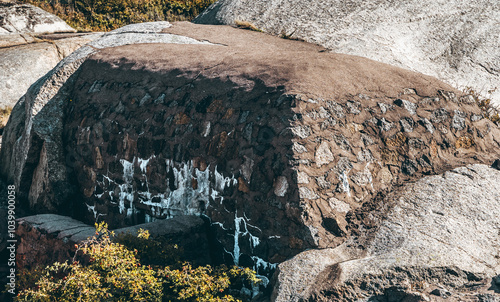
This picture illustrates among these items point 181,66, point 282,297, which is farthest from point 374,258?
point 181,66

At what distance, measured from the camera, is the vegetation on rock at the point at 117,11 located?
13.4 m

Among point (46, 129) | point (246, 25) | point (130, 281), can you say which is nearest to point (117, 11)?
point (246, 25)

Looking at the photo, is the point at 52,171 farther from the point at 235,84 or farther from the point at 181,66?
the point at 235,84

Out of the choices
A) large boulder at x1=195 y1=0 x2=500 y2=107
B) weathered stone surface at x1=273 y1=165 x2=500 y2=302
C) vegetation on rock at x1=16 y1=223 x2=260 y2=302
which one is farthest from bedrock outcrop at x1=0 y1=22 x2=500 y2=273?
large boulder at x1=195 y1=0 x2=500 y2=107

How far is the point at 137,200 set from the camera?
5652mm

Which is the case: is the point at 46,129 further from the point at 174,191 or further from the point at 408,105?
the point at 408,105

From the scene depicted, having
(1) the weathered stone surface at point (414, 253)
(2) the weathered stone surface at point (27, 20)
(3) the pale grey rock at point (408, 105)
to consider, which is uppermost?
(2) the weathered stone surface at point (27, 20)

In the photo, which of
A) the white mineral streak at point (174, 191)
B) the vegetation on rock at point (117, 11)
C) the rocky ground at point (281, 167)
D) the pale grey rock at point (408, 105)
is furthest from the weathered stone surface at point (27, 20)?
the pale grey rock at point (408, 105)

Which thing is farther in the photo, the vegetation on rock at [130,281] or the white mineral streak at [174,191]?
the white mineral streak at [174,191]

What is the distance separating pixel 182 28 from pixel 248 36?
1176 millimetres

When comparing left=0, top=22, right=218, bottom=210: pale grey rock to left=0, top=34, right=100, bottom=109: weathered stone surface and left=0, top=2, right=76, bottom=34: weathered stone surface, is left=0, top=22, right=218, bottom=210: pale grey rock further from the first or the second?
left=0, top=2, right=76, bottom=34: weathered stone surface

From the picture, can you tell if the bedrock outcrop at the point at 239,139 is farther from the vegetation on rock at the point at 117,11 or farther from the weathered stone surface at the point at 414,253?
the vegetation on rock at the point at 117,11

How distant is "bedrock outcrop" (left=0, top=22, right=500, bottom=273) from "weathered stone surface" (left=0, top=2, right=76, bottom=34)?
17.8ft

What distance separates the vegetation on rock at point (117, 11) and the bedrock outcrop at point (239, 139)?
6.73 metres
